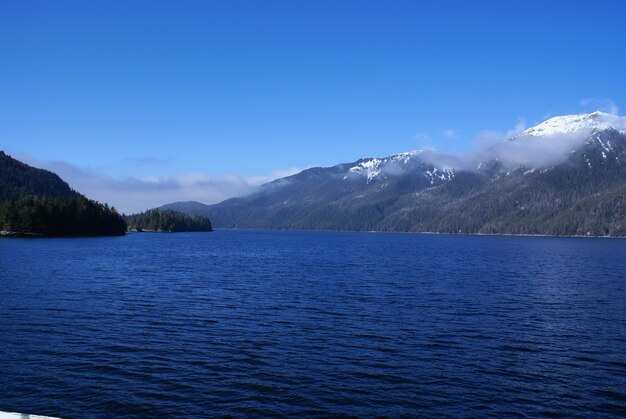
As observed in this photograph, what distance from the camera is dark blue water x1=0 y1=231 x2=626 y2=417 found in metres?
30.0

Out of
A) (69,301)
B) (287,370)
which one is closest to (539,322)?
(287,370)

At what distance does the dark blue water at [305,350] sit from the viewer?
30.0 m

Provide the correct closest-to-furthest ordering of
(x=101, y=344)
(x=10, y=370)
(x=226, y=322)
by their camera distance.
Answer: (x=10, y=370) → (x=101, y=344) → (x=226, y=322)

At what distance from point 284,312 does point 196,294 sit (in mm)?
18146

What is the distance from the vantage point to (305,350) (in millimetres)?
41188

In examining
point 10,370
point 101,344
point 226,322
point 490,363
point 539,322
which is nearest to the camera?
point 10,370

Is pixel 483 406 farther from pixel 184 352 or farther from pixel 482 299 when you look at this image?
pixel 482 299

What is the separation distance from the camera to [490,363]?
38.6 metres

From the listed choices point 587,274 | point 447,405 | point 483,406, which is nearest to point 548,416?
point 483,406

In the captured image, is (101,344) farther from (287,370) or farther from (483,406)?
(483,406)

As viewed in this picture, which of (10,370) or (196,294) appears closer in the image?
(10,370)

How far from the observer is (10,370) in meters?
34.4

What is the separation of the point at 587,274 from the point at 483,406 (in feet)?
322

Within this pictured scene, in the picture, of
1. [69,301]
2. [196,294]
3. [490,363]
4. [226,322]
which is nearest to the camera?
[490,363]
